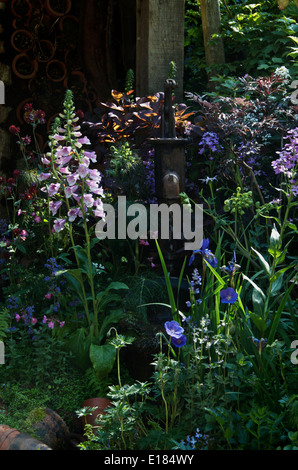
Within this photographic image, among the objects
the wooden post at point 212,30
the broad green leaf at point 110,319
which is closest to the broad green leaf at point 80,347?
the broad green leaf at point 110,319

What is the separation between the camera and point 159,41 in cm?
527

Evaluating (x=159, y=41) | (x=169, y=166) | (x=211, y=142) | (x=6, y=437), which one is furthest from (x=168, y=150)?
(x=6, y=437)

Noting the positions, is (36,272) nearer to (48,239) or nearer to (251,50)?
(48,239)

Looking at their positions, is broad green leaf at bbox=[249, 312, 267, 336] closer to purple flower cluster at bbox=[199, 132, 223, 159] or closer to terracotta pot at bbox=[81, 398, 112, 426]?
terracotta pot at bbox=[81, 398, 112, 426]

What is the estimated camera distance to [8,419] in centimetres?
310

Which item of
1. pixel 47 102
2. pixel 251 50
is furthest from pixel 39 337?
pixel 251 50

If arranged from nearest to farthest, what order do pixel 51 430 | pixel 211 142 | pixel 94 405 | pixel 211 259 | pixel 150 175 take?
pixel 51 430
pixel 211 259
pixel 94 405
pixel 211 142
pixel 150 175

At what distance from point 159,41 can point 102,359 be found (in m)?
3.07

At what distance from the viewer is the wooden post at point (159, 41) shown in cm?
523

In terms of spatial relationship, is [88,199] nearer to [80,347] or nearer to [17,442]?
[80,347]

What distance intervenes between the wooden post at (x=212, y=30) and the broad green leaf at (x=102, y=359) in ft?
10.5

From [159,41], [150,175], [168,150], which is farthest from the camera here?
[159,41]

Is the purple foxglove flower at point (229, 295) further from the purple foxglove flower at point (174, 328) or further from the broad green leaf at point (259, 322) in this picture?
the purple foxglove flower at point (174, 328)

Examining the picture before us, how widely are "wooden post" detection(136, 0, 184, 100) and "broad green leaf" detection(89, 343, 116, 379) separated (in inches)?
104
